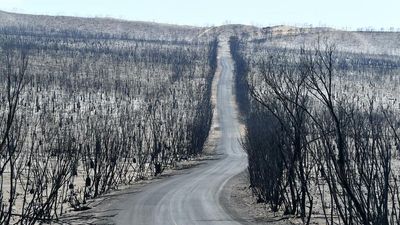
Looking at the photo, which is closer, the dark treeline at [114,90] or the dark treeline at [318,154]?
the dark treeline at [318,154]

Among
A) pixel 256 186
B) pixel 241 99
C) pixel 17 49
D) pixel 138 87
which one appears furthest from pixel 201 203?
pixel 17 49

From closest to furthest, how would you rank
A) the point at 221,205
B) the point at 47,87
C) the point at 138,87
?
the point at 221,205
the point at 47,87
the point at 138,87

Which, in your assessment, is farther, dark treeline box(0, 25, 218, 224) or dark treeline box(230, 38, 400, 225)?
dark treeline box(0, 25, 218, 224)

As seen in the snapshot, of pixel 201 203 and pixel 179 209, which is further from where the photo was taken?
pixel 201 203

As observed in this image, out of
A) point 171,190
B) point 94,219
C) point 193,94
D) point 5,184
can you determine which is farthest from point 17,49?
point 94,219

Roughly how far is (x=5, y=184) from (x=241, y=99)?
81.0 meters

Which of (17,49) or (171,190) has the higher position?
(17,49)

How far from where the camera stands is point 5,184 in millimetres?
49312

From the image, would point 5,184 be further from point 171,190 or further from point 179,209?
point 179,209

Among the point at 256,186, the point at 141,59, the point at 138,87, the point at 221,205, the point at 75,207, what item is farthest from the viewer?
the point at 141,59

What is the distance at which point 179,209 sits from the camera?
103 feet

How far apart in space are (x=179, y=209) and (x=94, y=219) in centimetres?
534

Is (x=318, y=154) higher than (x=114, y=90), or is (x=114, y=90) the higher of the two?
(x=318, y=154)

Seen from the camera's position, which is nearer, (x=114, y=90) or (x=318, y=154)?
(x=318, y=154)
